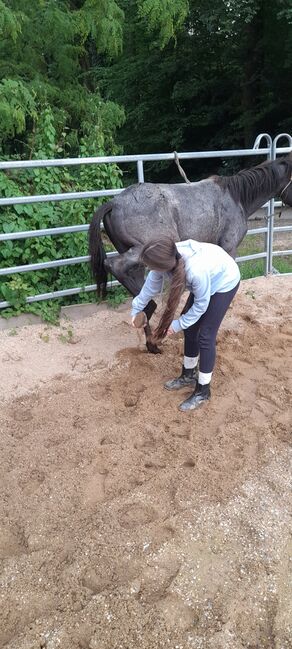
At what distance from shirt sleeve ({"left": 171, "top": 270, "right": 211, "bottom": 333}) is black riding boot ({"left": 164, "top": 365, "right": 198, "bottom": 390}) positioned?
0.74m

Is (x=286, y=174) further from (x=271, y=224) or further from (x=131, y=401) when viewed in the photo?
(x=131, y=401)

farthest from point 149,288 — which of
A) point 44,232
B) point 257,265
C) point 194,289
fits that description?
point 257,265

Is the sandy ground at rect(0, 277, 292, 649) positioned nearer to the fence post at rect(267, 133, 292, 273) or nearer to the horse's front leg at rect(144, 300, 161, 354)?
the horse's front leg at rect(144, 300, 161, 354)

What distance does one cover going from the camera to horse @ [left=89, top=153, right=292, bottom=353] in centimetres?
389

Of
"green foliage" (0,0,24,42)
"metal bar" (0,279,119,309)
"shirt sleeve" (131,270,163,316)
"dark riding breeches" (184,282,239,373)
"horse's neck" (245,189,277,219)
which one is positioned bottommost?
"metal bar" (0,279,119,309)

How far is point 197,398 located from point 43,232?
2.18 meters

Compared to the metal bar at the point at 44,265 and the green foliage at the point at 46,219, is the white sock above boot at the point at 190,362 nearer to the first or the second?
the green foliage at the point at 46,219

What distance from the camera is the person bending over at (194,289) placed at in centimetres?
261

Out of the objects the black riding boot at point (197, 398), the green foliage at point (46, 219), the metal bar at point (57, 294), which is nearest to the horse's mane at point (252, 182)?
the green foliage at point (46, 219)

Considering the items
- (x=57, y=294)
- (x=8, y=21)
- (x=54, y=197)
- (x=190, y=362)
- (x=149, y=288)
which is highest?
(x=8, y=21)

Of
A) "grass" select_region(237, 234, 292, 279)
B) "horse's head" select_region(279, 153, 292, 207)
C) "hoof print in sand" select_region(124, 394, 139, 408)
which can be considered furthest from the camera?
"grass" select_region(237, 234, 292, 279)

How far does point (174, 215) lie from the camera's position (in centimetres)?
404

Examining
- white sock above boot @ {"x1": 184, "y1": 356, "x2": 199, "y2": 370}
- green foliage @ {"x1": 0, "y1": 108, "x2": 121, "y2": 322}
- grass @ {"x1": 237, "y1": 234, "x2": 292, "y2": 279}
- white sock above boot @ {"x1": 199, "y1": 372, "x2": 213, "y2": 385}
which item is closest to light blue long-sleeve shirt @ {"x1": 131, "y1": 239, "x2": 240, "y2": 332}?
white sock above boot @ {"x1": 199, "y1": 372, "x2": 213, "y2": 385}

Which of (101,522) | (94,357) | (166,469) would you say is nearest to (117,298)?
(94,357)
